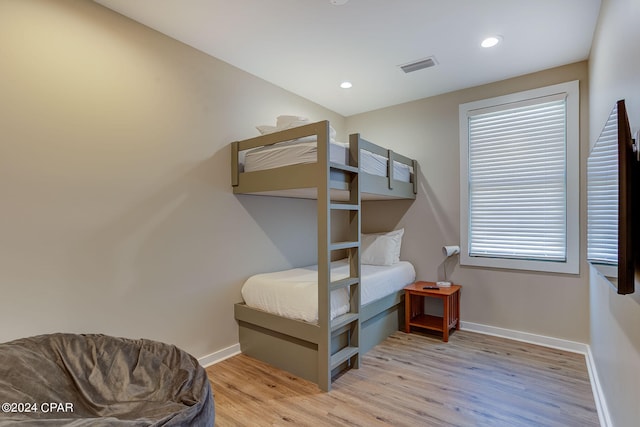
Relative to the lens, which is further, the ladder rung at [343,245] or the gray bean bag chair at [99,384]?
the ladder rung at [343,245]

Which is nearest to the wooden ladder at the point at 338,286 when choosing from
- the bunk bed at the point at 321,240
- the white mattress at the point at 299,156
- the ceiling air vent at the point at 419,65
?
the bunk bed at the point at 321,240

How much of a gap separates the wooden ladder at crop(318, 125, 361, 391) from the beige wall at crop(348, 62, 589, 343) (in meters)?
1.45

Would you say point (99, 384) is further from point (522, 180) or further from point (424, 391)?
point (522, 180)

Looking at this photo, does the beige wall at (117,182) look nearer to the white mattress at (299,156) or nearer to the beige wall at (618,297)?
the white mattress at (299,156)

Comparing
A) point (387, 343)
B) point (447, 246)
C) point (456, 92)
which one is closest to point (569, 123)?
point (456, 92)

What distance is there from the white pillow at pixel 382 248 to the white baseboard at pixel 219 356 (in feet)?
5.37

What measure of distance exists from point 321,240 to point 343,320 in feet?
2.19

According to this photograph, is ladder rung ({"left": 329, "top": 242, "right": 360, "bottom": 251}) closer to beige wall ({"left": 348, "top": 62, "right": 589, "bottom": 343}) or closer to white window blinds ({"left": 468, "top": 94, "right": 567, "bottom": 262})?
Answer: beige wall ({"left": 348, "top": 62, "right": 589, "bottom": 343})

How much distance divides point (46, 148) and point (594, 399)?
387cm

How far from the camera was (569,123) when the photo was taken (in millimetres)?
2908

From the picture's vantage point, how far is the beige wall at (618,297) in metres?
1.24

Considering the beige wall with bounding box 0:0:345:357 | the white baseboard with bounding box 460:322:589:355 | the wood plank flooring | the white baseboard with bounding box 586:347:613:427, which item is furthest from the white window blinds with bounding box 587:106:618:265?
the beige wall with bounding box 0:0:345:357

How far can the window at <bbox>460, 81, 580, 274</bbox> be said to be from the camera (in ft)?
9.59

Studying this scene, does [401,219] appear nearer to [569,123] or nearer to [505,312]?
[505,312]
